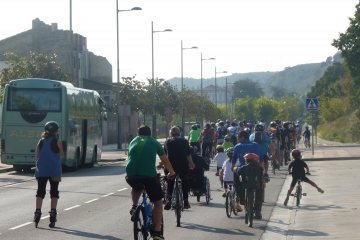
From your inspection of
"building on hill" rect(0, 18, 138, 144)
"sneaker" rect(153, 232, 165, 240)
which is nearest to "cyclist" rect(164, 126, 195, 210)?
"sneaker" rect(153, 232, 165, 240)

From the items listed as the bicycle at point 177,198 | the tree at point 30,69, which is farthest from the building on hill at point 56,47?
the bicycle at point 177,198

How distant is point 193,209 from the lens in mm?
16453

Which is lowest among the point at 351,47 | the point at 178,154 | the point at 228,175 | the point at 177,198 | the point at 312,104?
the point at 177,198

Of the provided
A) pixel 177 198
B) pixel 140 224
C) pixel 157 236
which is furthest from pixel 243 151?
pixel 140 224

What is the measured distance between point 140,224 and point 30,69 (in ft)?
122

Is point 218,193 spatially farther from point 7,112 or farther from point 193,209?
point 7,112

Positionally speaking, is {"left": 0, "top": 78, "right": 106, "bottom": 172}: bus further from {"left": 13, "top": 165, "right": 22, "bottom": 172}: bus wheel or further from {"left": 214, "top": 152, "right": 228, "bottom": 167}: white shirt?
{"left": 214, "top": 152, "right": 228, "bottom": 167}: white shirt

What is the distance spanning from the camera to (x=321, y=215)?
14.8m

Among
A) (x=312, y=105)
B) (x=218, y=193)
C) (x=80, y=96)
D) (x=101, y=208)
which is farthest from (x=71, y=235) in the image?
(x=312, y=105)

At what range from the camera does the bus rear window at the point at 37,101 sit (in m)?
28.9

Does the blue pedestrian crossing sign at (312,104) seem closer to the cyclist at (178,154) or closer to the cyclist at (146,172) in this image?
the cyclist at (178,154)

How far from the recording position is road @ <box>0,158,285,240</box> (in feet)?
41.1

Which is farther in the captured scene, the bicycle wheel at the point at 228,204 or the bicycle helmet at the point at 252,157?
the bicycle wheel at the point at 228,204

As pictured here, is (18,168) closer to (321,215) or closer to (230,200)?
(230,200)
